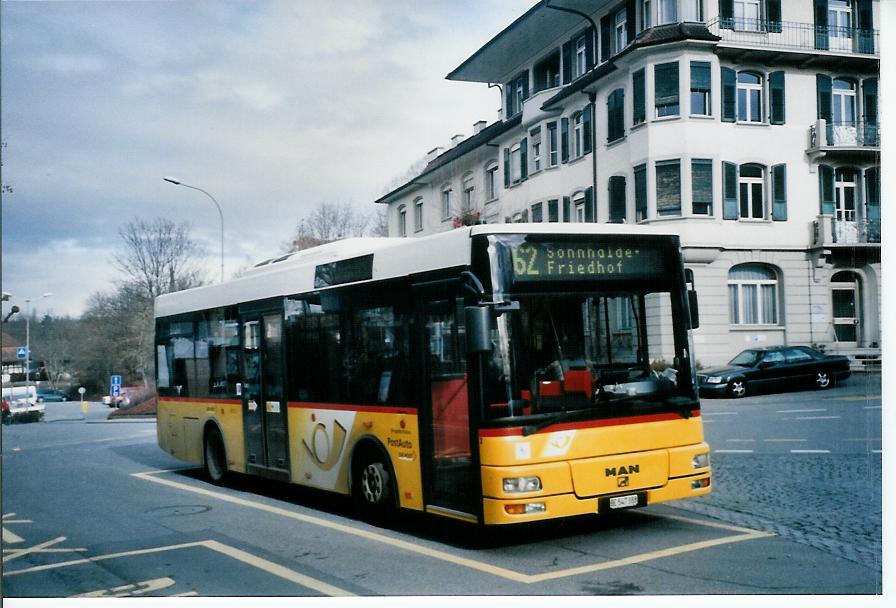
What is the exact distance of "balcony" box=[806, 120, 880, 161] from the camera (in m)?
8.12

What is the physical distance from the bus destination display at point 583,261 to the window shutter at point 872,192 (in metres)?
2.16

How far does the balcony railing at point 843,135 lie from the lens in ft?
26.7

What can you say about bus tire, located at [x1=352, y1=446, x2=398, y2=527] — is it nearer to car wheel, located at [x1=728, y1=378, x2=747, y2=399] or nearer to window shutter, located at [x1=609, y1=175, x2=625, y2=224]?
window shutter, located at [x1=609, y1=175, x2=625, y2=224]

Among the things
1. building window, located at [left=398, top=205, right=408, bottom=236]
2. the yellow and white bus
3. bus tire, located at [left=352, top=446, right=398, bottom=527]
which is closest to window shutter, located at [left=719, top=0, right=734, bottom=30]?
the yellow and white bus

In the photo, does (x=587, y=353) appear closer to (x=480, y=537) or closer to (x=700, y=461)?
(x=700, y=461)

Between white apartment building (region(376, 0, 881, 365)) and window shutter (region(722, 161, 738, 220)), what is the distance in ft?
0.05

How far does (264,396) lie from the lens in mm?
10312

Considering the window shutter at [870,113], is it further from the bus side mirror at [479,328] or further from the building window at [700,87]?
the bus side mirror at [479,328]

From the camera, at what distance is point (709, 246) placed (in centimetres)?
929

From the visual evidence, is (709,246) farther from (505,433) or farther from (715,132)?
(505,433)

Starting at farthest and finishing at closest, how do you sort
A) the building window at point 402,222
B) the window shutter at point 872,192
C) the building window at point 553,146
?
the building window at point 553,146 → the building window at point 402,222 → the window shutter at point 872,192

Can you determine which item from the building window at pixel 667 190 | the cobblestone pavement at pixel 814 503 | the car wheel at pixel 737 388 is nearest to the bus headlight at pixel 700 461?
the cobblestone pavement at pixel 814 503

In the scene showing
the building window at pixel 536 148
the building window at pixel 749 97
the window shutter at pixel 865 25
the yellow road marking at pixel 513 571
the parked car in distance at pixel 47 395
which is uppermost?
the window shutter at pixel 865 25

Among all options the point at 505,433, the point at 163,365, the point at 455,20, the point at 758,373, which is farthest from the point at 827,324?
the point at 163,365
